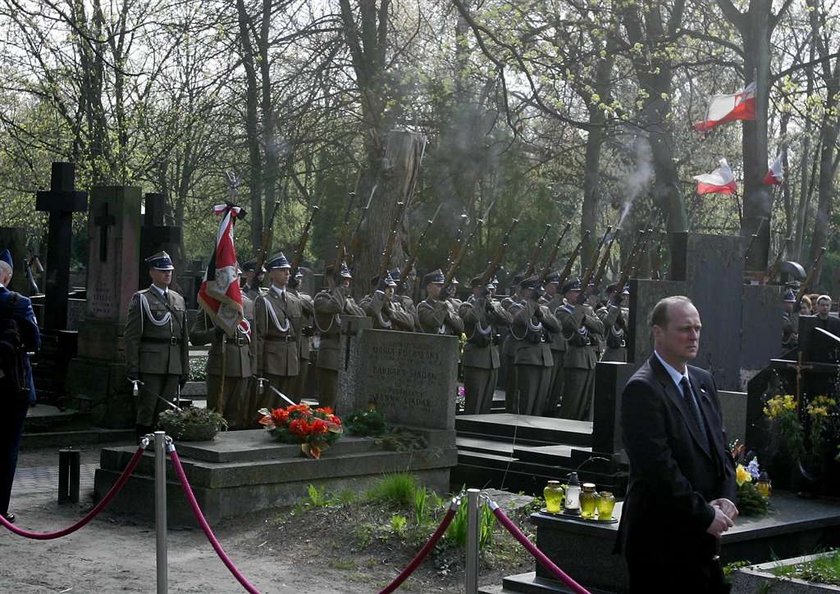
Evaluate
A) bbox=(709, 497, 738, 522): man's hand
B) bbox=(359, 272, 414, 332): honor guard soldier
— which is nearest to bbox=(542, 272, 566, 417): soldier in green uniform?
bbox=(359, 272, 414, 332): honor guard soldier

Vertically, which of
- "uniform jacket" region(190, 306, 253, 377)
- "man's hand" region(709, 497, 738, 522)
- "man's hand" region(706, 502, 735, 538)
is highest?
"uniform jacket" region(190, 306, 253, 377)

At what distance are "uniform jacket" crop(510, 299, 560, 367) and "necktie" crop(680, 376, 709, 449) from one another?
1219 cm

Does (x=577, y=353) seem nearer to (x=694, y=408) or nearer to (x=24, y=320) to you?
(x=24, y=320)

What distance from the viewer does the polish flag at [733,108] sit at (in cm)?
2270

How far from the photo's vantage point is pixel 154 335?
13.3 meters

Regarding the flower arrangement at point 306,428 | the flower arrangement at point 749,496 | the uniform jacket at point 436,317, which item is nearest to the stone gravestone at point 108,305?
the uniform jacket at point 436,317

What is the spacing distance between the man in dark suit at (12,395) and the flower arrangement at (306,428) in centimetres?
226

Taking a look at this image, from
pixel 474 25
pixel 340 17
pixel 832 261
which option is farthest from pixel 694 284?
pixel 832 261

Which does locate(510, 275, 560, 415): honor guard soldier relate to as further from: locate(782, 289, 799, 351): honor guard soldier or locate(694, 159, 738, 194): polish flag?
locate(694, 159, 738, 194): polish flag

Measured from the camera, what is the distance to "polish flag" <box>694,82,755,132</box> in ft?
74.5

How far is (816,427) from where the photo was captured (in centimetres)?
926

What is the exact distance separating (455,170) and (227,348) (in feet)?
48.4

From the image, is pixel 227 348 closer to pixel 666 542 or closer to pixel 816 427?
pixel 816 427

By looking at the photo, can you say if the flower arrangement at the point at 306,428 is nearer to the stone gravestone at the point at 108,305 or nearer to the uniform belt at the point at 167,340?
the uniform belt at the point at 167,340
